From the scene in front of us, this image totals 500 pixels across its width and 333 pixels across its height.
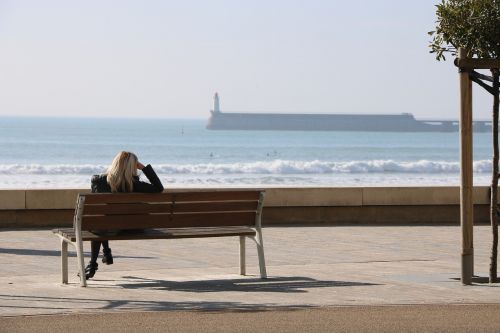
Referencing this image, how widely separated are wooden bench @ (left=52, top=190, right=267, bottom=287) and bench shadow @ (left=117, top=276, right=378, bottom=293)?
0.30 m

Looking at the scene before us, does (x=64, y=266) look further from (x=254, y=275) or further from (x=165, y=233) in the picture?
(x=254, y=275)

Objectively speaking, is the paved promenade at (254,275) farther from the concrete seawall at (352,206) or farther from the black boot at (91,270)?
the concrete seawall at (352,206)

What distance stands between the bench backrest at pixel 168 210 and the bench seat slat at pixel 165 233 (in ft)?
0.23

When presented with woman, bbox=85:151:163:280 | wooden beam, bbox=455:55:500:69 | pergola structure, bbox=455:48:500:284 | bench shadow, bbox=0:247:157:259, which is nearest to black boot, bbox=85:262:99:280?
woman, bbox=85:151:163:280

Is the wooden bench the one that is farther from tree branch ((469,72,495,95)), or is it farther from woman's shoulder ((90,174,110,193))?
tree branch ((469,72,495,95))

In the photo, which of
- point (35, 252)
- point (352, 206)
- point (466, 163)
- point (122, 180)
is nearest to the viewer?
point (466, 163)

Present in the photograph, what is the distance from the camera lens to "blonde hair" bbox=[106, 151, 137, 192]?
9.95 metres

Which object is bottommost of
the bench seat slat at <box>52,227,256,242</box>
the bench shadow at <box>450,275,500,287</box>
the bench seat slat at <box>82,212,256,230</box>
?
the bench shadow at <box>450,275,500,287</box>

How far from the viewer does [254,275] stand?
10453 mm

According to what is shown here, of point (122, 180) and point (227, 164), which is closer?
point (122, 180)

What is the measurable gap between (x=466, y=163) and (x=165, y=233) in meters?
2.59

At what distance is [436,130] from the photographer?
162 metres

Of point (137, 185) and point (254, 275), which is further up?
point (137, 185)

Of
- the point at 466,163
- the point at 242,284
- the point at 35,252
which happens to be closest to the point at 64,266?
the point at 242,284
